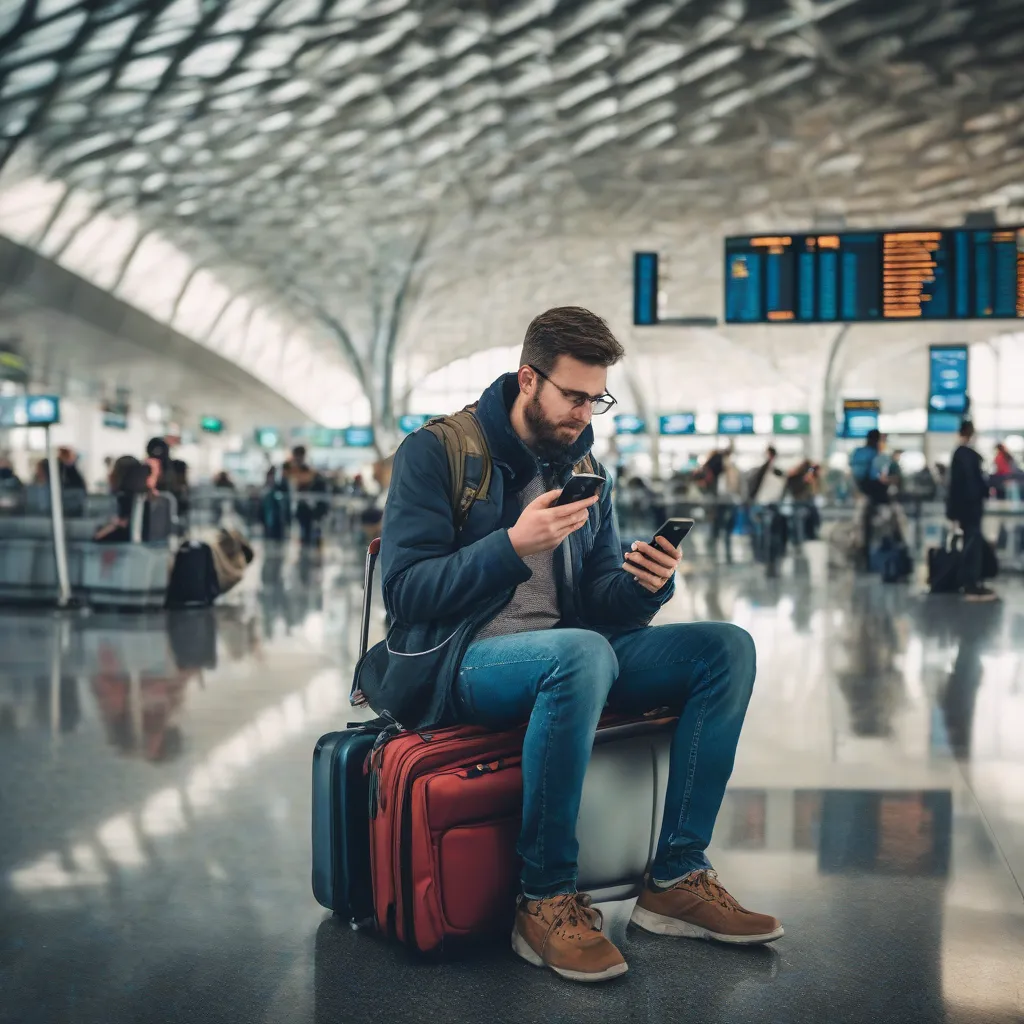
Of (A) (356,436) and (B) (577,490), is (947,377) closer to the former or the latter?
(B) (577,490)

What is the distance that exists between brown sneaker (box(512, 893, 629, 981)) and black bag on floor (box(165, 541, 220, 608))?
8.43m

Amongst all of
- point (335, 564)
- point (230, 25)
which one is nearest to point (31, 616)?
point (335, 564)

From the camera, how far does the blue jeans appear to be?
2592 mm

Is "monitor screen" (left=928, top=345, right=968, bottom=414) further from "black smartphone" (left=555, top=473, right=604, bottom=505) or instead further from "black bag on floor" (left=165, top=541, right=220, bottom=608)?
"black smartphone" (left=555, top=473, right=604, bottom=505)

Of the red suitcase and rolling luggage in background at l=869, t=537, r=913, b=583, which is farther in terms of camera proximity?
rolling luggage in background at l=869, t=537, r=913, b=583

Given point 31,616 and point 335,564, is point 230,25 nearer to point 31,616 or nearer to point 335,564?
point 335,564

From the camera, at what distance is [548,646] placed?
263 cm

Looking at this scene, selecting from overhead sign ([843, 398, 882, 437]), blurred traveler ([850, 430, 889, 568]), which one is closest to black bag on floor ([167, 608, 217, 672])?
blurred traveler ([850, 430, 889, 568])

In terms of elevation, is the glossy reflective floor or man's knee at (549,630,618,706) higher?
man's knee at (549,630,618,706)

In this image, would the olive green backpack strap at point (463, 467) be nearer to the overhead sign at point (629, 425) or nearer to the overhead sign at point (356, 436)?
the overhead sign at point (629, 425)

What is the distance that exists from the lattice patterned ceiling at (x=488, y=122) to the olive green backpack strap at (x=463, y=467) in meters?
16.4

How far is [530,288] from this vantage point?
41.2 m

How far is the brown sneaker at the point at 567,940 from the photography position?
2.54m

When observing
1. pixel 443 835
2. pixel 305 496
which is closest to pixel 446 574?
pixel 443 835
